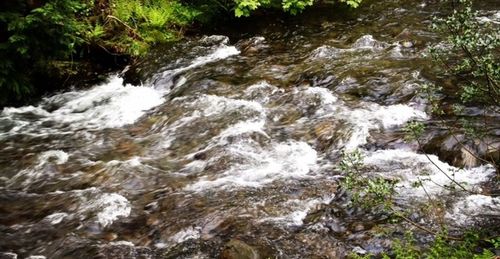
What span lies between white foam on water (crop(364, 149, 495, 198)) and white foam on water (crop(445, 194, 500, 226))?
0.19m

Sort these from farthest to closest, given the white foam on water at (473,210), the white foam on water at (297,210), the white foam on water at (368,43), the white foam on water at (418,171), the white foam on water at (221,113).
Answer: the white foam on water at (368,43) → the white foam on water at (221,113) → the white foam on water at (418,171) → the white foam on water at (297,210) → the white foam on water at (473,210)

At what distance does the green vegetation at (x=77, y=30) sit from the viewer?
24.9 feet

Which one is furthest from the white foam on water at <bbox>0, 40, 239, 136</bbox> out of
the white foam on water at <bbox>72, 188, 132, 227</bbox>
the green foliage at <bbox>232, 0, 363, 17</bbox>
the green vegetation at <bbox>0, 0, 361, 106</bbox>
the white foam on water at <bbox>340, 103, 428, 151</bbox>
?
the white foam on water at <bbox>340, 103, 428, 151</bbox>

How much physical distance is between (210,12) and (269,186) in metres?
7.97

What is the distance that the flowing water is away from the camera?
4629 mm

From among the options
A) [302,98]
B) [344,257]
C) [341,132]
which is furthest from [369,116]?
[344,257]

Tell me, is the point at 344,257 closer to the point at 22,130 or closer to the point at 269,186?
the point at 269,186

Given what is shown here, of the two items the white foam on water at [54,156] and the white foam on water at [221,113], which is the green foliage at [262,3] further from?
the white foam on water at [54,156]

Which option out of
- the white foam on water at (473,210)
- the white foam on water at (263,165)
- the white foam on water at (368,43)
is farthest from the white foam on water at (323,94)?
the white foam on water at (473,210)

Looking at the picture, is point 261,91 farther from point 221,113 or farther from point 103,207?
point 103,207

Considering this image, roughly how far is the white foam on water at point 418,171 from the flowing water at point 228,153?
0.02 meters

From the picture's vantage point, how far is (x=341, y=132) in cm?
652

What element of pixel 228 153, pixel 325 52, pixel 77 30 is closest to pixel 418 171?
pixel 228 153

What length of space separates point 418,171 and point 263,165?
6.34ft
